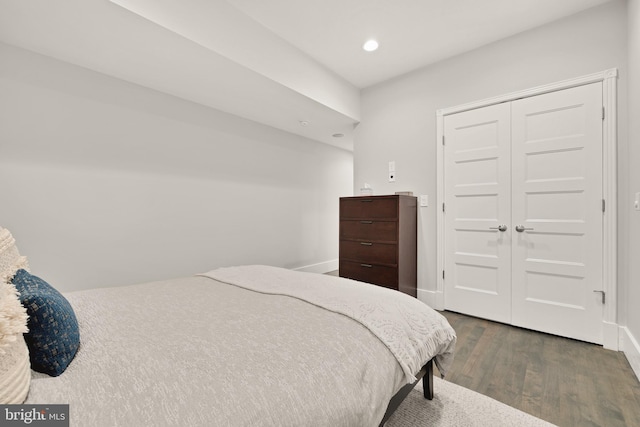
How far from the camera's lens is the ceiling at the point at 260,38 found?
6.10ft

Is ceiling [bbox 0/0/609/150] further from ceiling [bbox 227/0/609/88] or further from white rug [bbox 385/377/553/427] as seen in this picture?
white rug [bbox 385/377/553/427]

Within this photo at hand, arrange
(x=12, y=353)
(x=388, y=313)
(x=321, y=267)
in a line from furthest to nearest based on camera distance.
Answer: (x=321, y=267) → (x=388, y=313) → (x=12, y=353)

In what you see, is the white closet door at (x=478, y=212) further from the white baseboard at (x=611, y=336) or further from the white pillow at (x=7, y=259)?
the white pillow at (x=7, y=259)

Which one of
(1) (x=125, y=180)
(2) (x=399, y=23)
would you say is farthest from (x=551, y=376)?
(1) (x=125, y=180)

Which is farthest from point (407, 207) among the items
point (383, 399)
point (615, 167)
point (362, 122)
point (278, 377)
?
point (278, 377)

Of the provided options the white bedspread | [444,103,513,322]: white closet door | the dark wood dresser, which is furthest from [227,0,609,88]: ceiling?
the white bedspread

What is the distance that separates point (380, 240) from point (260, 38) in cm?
219

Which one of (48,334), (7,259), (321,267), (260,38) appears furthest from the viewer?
(321,267)

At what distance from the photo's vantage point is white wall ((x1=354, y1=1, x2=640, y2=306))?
223 cm

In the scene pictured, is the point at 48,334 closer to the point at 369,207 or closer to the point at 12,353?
the point at 12,353

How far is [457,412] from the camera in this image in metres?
1.43

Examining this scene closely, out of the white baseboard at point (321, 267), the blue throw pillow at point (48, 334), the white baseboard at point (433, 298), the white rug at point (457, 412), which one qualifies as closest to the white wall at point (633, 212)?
the white rug at point (457, 412)

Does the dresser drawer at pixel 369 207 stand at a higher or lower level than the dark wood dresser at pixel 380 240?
higher

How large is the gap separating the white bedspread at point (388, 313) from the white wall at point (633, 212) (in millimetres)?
1495
